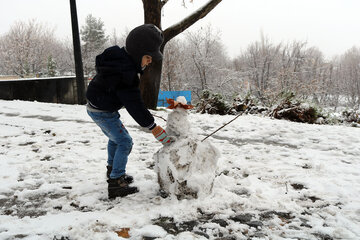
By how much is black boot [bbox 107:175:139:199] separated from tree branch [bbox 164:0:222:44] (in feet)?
18.9

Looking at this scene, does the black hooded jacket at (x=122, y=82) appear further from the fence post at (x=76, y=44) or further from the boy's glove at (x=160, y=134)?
the fence post at (x=76, y=44)

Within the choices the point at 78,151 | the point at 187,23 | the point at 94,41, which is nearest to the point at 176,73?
the point at 94,41

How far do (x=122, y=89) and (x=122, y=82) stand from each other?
Result: 0.20ft

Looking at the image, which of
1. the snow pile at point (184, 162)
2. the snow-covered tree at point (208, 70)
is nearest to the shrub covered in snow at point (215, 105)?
the snow pile at point (184, 162)

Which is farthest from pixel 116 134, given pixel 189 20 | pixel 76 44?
pixel 76 44

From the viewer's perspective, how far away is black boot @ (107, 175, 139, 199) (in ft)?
8.39

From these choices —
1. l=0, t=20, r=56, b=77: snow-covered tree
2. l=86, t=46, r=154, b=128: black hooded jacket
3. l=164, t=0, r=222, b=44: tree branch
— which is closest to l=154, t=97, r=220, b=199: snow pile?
l=86, t=46, r=154, b=128: black hooded jacket

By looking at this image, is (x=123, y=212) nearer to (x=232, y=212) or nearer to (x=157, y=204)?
(x=157, y=204)

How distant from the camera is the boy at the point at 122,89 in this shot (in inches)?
89.4

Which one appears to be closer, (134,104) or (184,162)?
(134,104)

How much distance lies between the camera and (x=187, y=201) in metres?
2.41

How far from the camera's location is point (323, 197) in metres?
2.57

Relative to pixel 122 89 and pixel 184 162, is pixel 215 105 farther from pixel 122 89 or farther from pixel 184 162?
pixel 122 89

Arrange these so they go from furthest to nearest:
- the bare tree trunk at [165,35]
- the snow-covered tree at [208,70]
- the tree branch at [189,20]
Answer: the snow-covered tree at [208,70] → the tree branch at [189,20] → the bare tree trunk at [165,35]
